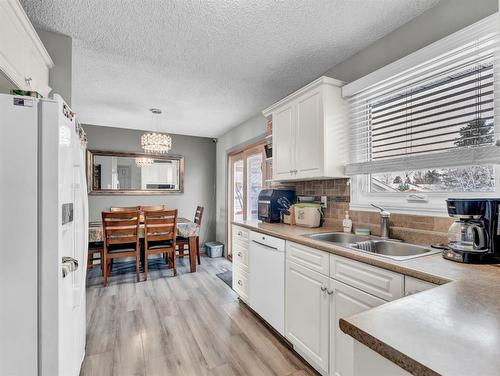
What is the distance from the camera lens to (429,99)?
69.4 inches

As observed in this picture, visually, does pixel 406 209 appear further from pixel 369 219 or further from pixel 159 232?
pixel 159 232

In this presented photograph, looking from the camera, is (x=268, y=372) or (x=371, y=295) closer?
(x=371, y=295)

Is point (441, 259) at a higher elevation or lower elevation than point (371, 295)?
higher

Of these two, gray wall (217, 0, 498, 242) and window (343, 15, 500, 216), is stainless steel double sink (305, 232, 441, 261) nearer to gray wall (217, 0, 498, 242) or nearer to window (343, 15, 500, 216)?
window (343, 15, 500, 216)

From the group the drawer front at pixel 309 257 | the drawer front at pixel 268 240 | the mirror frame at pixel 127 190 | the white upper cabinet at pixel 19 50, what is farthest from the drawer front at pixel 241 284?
the mirror frame at pixel 127 190

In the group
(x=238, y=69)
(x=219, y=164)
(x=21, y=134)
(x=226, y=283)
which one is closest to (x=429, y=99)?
(x=238, y=69)

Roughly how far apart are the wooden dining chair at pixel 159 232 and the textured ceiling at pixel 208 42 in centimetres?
153

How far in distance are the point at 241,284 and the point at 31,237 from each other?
2.09 m

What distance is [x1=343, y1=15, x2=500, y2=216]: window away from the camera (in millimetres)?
1469

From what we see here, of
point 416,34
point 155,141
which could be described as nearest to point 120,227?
point 155,141

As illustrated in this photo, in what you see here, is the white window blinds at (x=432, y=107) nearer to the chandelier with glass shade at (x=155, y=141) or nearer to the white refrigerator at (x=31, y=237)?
→ the white refrigerator at (x=31, y=237)

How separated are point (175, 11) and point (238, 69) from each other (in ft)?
2.97

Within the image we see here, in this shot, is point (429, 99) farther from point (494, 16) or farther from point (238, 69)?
point (238, 69)

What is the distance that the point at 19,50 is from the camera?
149 cm
